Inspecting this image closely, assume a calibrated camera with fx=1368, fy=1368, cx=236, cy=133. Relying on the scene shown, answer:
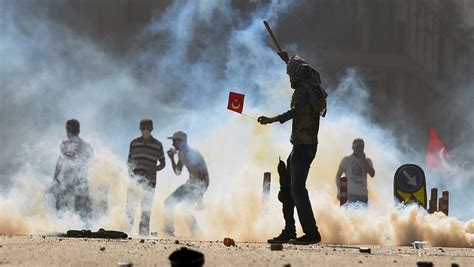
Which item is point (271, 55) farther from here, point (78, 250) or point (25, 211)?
point (78, 250)

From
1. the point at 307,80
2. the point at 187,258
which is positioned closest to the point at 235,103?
the point at 307,80

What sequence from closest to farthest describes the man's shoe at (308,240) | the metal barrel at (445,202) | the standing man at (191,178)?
the man's shoe at (308,240), the standing man at (191,178), the metal barrel at (445,202)

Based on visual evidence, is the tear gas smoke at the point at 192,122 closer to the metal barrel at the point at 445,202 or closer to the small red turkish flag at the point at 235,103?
the metal barrel at the point at 445,202

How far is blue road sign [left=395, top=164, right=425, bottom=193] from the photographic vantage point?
52.7 ft

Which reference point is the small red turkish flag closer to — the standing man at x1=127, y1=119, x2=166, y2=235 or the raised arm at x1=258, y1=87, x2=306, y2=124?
the standing man at x1=127, y1=119, x2=166, y2=235

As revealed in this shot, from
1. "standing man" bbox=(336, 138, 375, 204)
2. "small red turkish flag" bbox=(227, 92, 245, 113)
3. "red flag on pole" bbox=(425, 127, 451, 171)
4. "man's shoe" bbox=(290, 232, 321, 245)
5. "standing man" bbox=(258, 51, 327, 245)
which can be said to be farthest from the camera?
"red flag on pole" bbox=(425, 127, 451, 171)

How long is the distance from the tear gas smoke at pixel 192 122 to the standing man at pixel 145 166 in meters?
0.31

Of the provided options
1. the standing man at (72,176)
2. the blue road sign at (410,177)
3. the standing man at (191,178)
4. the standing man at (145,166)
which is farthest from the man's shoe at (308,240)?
the blue road sign at (410,177)

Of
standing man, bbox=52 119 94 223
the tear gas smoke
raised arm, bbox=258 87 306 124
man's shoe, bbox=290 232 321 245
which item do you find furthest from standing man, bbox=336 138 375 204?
raised arm, bbox=258 87 306 124

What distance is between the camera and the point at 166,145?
25.2 meters

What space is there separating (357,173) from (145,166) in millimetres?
2877

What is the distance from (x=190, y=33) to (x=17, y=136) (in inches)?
229

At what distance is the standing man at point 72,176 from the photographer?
15.0 meters

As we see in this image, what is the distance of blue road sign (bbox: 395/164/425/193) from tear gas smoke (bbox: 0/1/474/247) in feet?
1.28
